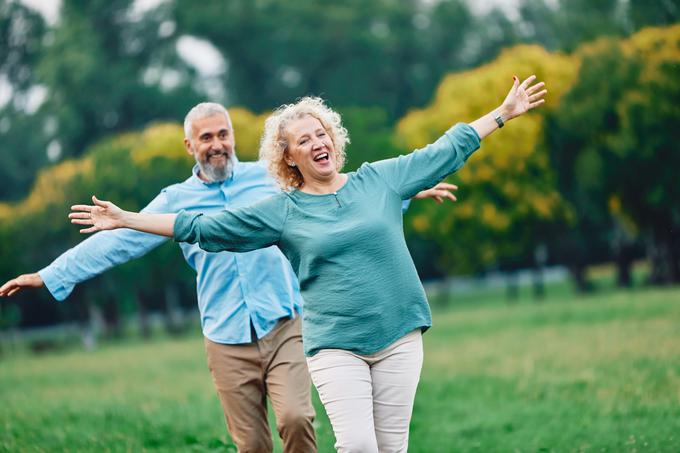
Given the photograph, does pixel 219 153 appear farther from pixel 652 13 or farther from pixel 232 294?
pixel 652 13

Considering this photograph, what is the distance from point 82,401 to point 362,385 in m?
9.45

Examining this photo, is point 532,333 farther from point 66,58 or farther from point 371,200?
point 66,58

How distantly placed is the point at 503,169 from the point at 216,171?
35.6 meters

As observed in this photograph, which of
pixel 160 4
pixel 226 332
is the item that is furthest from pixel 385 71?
pixel 226 332

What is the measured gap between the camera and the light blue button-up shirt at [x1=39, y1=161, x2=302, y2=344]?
20.8 feet

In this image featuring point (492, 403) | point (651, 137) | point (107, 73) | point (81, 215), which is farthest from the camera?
point (107, 73)

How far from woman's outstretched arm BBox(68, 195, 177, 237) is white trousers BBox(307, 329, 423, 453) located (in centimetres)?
114

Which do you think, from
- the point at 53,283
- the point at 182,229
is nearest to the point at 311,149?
the point at 182,229

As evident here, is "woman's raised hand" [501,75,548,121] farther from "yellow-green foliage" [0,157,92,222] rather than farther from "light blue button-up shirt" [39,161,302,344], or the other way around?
"yellow-green foliage" [0,157,92,222]

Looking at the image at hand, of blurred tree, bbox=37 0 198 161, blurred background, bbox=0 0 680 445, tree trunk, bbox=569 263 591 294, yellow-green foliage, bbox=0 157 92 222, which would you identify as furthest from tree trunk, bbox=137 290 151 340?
tree trunk, bbox=569 263 591 294

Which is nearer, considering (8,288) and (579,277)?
(8,288)

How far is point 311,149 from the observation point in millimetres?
5285

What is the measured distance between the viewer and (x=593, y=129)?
119ft

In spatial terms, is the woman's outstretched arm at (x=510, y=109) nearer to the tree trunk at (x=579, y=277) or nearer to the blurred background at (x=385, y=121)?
the blurred background at (x=385, y=121)
